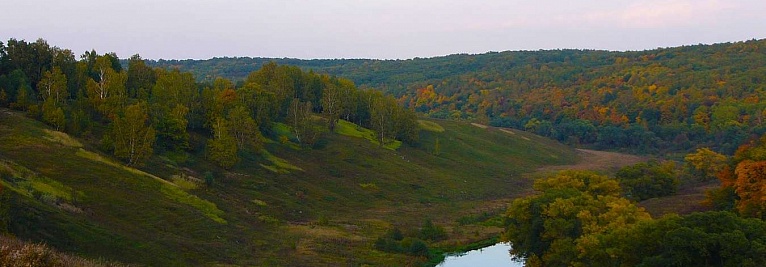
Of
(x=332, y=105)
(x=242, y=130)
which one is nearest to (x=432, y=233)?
(x=242, y=130)

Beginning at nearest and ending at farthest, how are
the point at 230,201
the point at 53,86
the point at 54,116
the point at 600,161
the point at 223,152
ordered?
the point at 230,201 < the point at 54,116 < the point at 53,86 < the point at 223,152 < the point at 600,161

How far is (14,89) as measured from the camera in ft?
247

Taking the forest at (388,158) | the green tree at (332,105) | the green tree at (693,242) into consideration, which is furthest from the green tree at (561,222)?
the green tree at (332,105)

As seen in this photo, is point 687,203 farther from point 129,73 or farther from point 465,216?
point 129,73

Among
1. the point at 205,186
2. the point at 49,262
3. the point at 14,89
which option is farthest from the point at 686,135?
the point at 49,262

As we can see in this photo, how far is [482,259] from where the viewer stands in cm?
6238

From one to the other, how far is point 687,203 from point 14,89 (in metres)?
74.2

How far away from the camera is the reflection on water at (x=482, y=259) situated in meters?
59.9

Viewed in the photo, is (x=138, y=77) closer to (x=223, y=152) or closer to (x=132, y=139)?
(x=223, y=152)

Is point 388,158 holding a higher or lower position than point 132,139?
lower

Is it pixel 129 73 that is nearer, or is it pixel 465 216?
pixel 465 216

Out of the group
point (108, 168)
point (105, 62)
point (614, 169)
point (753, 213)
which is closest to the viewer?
point (753, 213)

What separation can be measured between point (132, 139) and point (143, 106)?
8821 mm

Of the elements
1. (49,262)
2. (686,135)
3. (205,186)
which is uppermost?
(49,262)
